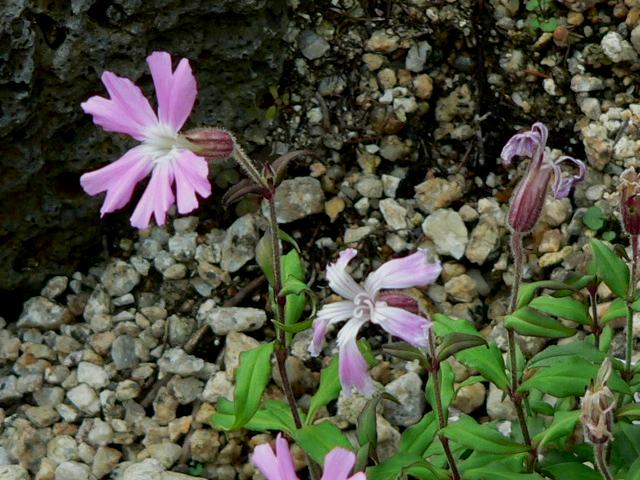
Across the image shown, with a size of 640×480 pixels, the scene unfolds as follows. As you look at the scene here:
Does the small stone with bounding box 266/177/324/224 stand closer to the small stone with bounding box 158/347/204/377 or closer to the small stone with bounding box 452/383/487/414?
the small stone with bounding box 158/347/204/377

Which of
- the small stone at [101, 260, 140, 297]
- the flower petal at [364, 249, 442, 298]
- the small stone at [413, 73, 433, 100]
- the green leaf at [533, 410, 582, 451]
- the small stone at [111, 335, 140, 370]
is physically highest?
the flower petal at [364, 249, 442, 298]

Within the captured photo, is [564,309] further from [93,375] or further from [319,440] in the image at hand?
[93,375]

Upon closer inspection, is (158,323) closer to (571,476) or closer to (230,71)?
(230,71)

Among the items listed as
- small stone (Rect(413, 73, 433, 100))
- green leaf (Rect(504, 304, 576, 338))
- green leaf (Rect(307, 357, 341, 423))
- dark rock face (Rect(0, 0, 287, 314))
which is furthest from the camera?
small stone (Rect(413, 73, 433, 100))

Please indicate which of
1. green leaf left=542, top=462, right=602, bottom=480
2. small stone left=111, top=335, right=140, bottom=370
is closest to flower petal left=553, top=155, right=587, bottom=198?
green leaf left=542, top=462, right=602, bottom=480

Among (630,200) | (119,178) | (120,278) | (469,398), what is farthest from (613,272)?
(120,278)

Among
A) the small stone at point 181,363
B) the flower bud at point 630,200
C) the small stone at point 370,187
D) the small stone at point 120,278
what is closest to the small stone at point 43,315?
the small stone at point 120,278

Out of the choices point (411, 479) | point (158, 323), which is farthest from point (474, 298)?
point (158, 323)
